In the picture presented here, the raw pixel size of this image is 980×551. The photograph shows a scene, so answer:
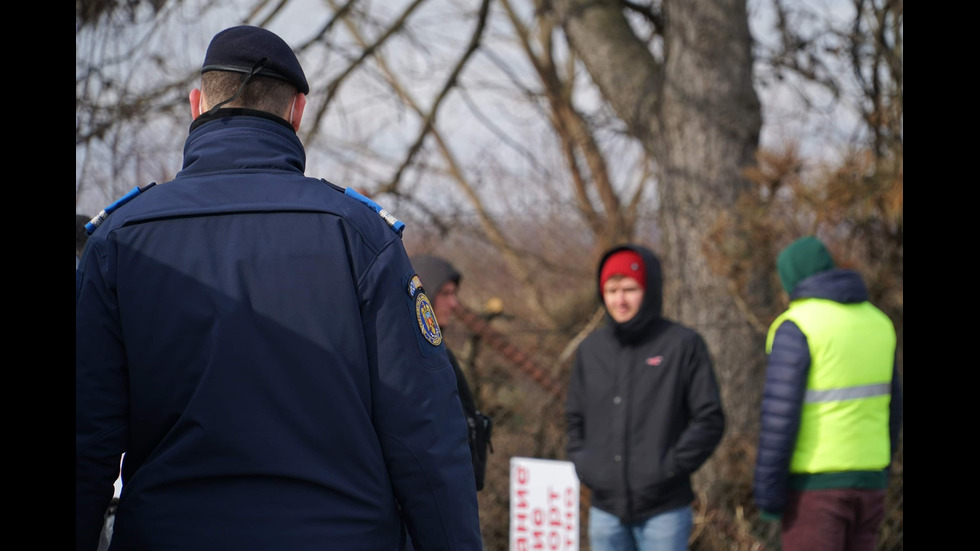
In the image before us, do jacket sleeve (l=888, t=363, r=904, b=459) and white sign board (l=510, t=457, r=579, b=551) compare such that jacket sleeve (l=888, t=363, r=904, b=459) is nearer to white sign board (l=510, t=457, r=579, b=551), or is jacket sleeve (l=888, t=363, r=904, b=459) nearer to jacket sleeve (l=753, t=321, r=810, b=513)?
jacket sleeve (l=753, t=321, r=810, b=513)

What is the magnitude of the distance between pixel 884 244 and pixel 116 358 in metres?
5.30

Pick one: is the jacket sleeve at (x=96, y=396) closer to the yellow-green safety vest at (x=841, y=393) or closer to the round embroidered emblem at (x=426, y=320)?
the round embroidered emblem at (x=426, y=320)

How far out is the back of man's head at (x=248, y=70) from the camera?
1.92m

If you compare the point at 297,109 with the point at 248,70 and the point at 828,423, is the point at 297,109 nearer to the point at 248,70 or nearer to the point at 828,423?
the point at 248,70

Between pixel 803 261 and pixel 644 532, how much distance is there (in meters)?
1.31

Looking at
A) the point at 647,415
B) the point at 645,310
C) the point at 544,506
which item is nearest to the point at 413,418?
the point at 647,415

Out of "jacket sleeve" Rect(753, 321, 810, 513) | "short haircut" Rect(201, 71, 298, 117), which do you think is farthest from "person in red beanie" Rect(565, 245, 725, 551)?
"short haircut" Rect(201, 71, 298, 117)

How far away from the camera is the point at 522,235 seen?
829cm

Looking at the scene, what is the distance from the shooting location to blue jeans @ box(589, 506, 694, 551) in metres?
3.86

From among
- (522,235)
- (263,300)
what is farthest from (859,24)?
(263,300)

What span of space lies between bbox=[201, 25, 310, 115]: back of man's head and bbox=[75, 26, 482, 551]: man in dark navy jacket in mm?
184

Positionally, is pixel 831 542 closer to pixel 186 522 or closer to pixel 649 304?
pixel 649 304

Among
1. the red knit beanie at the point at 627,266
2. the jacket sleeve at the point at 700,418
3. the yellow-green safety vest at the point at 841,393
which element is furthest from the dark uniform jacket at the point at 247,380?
the red knit beanie at the point at 627,266

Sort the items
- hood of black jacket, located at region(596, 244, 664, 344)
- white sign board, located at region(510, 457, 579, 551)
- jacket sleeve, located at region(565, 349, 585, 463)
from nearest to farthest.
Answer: hood of black jacket, located at region(596, 244, 664, 344), jacket sleeve, located at region(565, 349, 585, 463), white sign board, located at region(510, 457, 579, 551)
